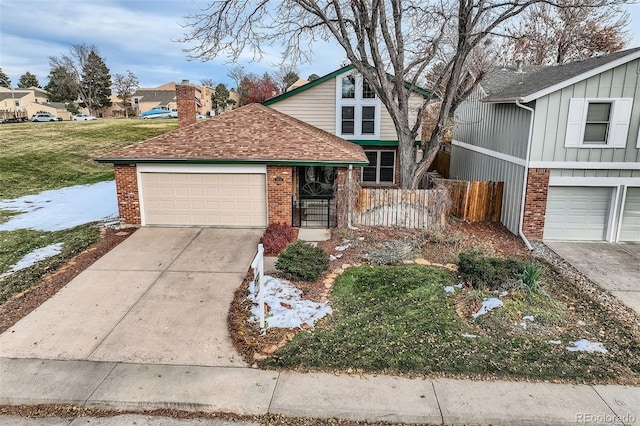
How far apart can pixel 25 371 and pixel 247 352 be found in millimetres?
3242

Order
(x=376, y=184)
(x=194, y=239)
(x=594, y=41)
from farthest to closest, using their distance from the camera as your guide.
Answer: (x=594, y=41) → (x=376, y=184) → (x=194, y=239)

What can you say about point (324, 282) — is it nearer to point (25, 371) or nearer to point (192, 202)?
point (25, 371)

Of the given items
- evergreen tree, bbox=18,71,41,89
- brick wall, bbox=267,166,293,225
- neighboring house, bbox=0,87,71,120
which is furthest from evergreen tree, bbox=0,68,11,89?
brick wall, bbox=267,166,293,225

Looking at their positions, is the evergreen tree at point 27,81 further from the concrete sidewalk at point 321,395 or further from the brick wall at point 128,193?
the concrete sidewalk at point 321,395

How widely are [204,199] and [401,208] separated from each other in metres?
6.28

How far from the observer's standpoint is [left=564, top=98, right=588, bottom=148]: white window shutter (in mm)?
11930

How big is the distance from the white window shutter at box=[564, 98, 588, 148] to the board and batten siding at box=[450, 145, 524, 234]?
4.79 feet

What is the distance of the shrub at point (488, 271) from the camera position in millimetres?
8719

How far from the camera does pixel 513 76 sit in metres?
17.3

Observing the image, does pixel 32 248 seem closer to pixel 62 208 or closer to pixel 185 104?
pixel 62 208

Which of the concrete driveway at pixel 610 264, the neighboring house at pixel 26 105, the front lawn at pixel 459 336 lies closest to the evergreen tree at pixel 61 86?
the neighboring house at pixel 26 105

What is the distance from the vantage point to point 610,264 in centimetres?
1089

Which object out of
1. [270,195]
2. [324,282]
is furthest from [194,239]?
[324,282]

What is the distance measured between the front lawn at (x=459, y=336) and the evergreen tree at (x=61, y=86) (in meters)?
77.6
